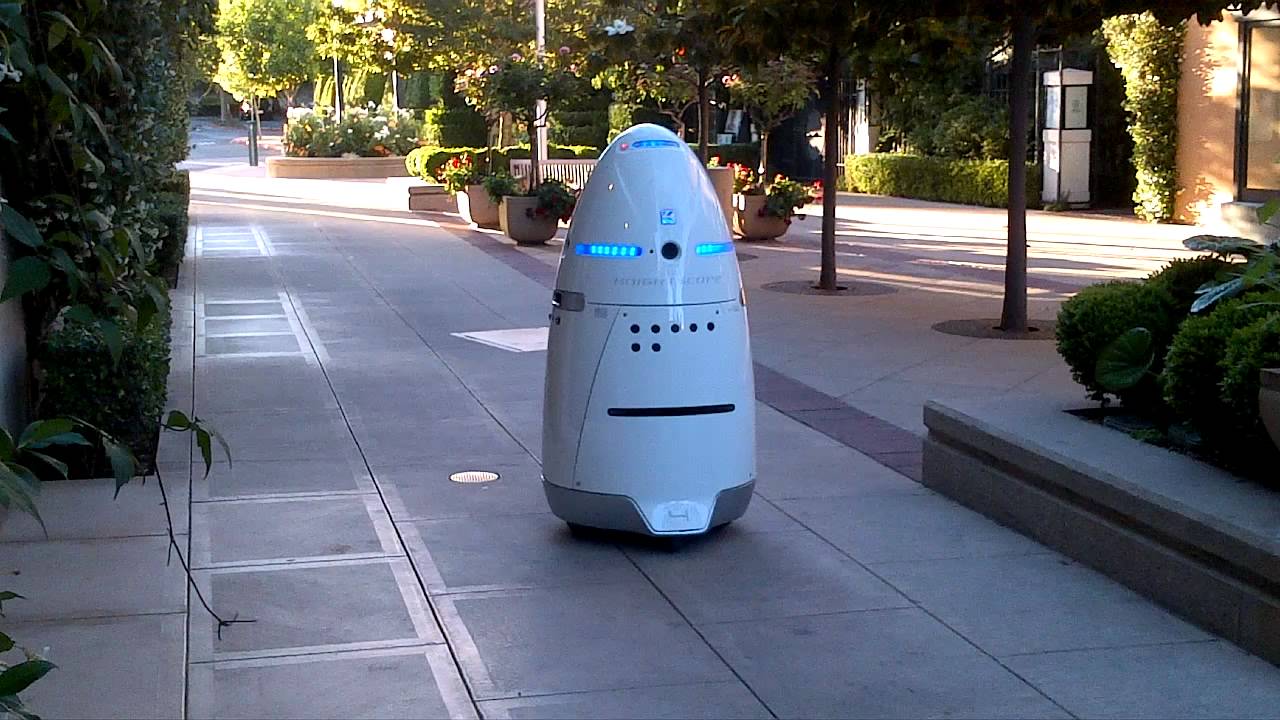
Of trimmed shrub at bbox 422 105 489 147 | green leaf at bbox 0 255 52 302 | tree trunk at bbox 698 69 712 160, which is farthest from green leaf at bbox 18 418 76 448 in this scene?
trimmed shrub at bbox 422 105 489 147

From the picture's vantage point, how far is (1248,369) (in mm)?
5594

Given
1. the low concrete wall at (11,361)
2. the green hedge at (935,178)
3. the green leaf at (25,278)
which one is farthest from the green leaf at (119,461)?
the green hedge at (935,178)

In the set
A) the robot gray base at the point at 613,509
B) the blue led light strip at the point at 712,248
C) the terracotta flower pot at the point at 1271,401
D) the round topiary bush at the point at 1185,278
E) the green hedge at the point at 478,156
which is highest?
the green hedge at the point at 478,156

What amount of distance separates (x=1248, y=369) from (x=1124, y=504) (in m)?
0.69

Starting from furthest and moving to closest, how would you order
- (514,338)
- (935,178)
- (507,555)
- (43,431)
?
(935,178) < (514,338) < (507,555) < (43,431)

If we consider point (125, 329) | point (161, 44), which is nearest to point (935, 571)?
point (125, 329)

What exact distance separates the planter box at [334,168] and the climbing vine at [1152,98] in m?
23.0

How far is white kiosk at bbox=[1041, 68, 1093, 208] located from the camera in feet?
87.7

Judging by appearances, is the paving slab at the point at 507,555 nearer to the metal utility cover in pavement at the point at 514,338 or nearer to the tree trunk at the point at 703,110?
the metal utility cover in pavement at the point at 514,338

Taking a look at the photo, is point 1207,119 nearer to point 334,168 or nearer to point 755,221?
point 755,221

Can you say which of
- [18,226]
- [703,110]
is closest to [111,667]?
[18,226]

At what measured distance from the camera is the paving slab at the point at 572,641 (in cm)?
498

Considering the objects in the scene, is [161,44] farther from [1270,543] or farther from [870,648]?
[1270,543]

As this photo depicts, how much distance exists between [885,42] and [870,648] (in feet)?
29.4
